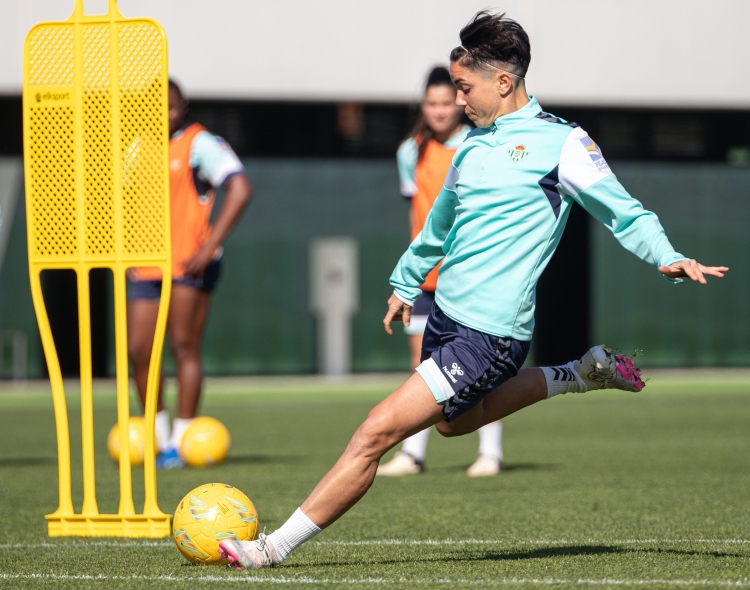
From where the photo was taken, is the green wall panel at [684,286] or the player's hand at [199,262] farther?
the green wall panel at [684,286]

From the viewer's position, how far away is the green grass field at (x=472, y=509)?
14.0 feet

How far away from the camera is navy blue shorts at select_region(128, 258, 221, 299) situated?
8016mm

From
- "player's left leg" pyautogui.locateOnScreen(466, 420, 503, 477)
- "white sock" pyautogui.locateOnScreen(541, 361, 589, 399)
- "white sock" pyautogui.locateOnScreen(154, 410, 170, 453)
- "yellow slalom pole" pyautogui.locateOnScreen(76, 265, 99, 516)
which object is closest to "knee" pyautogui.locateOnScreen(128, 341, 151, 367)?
"white sock" pyautogui.locateOnScreen(154, 410, 170, 453)

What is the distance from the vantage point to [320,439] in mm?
10414

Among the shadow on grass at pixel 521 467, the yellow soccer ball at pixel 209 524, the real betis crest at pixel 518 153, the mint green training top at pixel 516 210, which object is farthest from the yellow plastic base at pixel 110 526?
the shadow on grass at pixel 521 467

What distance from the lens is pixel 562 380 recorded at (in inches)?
188

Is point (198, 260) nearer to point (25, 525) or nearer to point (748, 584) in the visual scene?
point (25, 525)

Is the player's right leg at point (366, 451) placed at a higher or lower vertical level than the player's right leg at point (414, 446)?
higher

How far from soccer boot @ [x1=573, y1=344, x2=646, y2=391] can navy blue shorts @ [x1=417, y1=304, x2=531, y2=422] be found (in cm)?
47

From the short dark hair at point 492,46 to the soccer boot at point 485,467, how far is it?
3.83 metres

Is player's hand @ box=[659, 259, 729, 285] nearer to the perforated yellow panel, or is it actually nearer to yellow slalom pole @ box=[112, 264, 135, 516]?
the perforated yellow panel

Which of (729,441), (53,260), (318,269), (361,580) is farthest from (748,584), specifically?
(318,269)

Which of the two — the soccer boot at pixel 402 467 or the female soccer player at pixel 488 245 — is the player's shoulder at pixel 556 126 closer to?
the female soccer player at pixel 488 245

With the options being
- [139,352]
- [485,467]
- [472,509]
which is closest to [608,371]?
[472,509]
